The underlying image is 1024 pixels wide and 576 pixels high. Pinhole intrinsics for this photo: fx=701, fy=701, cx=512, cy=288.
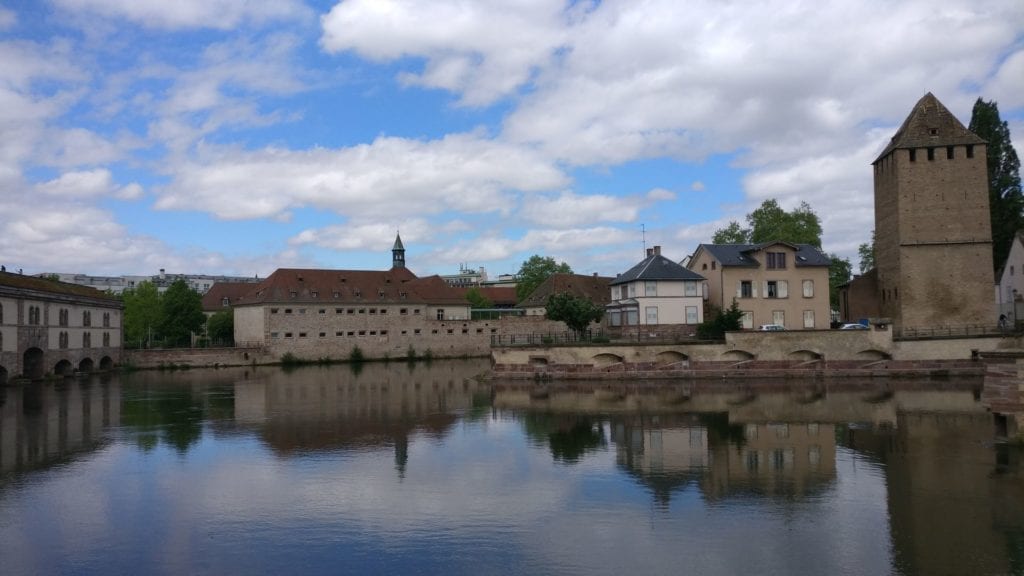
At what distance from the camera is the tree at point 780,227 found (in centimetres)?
6056

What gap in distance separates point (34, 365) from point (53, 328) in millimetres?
2669

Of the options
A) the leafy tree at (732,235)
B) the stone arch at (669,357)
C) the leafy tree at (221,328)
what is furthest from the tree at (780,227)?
the leafy tree at (221,328)

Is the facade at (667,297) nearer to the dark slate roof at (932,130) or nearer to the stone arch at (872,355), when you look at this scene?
the stone arch at (872,355)

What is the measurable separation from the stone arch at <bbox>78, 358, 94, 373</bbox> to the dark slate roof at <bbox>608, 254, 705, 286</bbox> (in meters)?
39.2

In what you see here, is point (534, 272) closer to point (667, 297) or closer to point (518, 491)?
point (667, 297)

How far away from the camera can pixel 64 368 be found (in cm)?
4853

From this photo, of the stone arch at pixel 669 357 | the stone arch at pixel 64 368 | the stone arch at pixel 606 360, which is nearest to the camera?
the stone arch at pixel 669 357

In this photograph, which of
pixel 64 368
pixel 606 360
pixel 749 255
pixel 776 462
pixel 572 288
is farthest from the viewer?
pixel 572 288

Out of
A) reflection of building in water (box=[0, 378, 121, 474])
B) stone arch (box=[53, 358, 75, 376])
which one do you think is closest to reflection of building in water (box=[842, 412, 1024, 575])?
reflection of building in water (box=[0, 378, 121, 474])

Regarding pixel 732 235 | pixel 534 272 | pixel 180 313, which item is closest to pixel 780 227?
pixel 732 235

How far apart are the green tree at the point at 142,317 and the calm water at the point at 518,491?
4532cm

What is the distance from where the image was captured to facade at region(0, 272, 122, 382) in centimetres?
4134

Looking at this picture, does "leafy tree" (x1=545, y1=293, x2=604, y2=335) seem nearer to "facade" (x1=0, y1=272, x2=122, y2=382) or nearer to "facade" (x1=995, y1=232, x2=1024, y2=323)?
"facade" (x1=995, y1=232, x2=1024, y2=323)

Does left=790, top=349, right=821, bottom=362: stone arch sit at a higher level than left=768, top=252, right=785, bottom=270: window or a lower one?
lower
